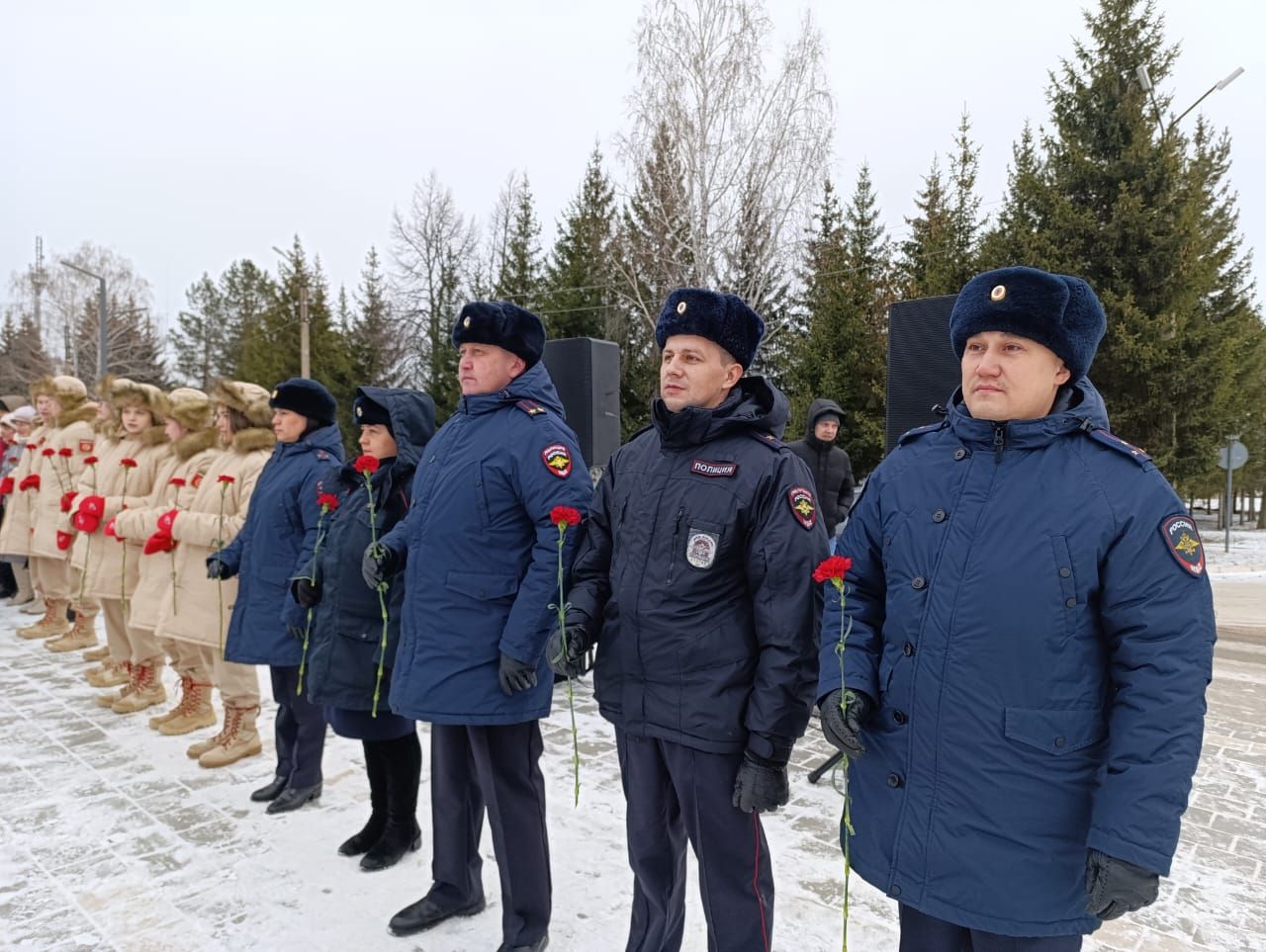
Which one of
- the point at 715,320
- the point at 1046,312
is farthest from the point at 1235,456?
the point at 1046,312

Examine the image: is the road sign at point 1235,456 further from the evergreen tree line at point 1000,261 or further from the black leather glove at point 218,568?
the black leather glove at point 218,568

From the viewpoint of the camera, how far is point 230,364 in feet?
143

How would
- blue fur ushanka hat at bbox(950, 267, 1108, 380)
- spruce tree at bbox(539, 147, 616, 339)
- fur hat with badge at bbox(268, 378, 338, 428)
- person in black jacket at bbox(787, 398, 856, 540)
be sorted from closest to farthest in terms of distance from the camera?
blue fur ushanka hat at bbox(950, 267, 1108, 380) → fur hat with badge at bbox(268, 378, 338, 428) → person in black jacket at bbox(787, 398, 856, 540) → spruce tree at bbox(539, 147, 616, 339)

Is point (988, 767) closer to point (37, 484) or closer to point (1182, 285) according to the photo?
point (37, 484)

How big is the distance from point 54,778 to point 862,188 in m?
20.7

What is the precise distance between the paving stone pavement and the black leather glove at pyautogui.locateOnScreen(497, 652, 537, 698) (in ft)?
3.16

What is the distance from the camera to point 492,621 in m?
2.74

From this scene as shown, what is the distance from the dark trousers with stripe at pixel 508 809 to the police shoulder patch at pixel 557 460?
2.89 ft

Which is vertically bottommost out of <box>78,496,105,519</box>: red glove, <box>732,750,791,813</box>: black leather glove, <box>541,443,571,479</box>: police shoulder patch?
<box>732,750,791,813</box>: black leather glove

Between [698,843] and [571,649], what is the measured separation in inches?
25.5

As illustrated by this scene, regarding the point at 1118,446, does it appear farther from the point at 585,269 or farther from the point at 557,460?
the point at 585,269

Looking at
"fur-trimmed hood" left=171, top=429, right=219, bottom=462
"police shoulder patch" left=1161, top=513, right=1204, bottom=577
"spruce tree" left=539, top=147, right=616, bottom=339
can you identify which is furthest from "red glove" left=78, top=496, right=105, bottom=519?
"spruce tree" left=539, top=147, right=616, bottom=339

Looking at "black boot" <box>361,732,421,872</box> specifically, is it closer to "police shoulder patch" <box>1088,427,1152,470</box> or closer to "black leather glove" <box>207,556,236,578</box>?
"black leather glove" <box>207,556,236,578</box>

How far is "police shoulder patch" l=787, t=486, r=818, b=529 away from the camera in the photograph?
2184mm
